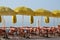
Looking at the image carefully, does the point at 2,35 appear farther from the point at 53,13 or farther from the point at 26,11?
the point at 53,13

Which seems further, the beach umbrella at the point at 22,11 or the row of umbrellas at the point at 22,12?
the beach umbrella at the point at 22,11

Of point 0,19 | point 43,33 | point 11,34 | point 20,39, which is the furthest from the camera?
point 0,19

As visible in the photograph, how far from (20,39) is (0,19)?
347 centimetres

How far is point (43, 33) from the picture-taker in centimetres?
1313

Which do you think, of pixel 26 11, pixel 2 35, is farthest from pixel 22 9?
pixel 2 35

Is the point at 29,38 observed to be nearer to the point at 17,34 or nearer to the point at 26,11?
the point at 17,34

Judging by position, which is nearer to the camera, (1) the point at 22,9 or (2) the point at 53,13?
(1) the point at 22,9

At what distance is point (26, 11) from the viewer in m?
13.1

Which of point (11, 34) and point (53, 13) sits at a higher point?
point (53, 13)

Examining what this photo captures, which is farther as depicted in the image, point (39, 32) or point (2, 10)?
point (39, 32)

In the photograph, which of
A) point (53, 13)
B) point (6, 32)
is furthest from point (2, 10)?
point (53, 13)

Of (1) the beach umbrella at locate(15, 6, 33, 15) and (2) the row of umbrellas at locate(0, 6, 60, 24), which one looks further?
(1) the beach umbrella at locate(15, 6, 33, 15)

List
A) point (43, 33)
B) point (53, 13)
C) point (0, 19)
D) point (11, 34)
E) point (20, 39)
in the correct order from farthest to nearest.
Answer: point (53, 13) < point (0, 19) < point (43, 33) < point (11, 34) < point (20, 39)

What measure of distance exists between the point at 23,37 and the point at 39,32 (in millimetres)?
1649
